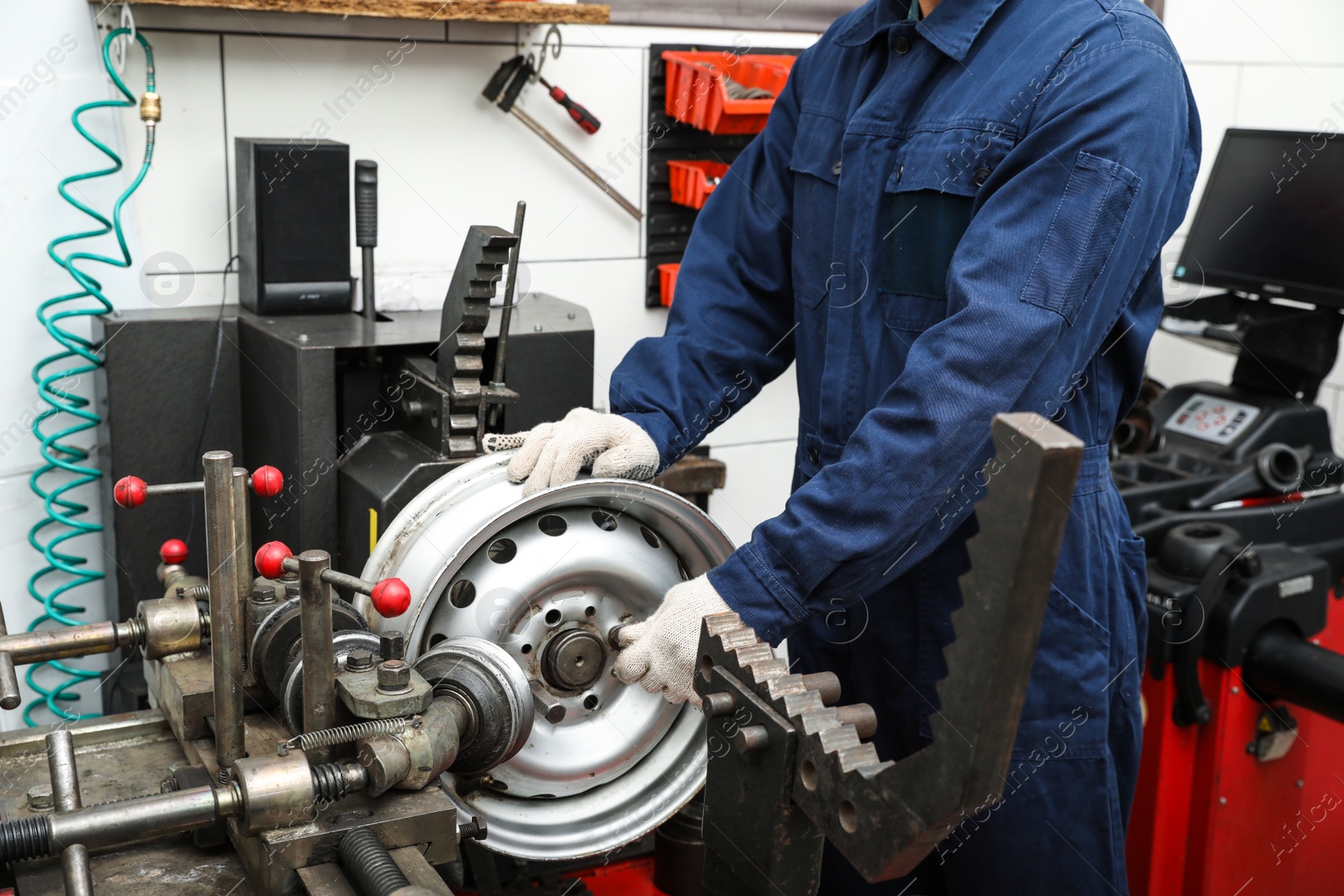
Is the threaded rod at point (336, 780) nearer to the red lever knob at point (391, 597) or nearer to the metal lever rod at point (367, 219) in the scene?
the red lever knob at point (391, 597)

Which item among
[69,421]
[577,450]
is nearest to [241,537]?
[577,450]

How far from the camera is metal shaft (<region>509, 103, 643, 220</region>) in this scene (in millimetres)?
2230

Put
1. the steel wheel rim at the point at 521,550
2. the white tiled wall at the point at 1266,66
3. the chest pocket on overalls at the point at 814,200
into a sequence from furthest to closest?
the white tiled wall at the point at 1266,66 → the chest pocket on overalls at the point at 814,200 → the steel wheel rim at the point at 521,550

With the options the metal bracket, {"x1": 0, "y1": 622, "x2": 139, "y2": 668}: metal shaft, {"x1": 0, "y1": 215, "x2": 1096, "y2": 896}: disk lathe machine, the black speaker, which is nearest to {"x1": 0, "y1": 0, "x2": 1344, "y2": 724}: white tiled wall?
the black speaker

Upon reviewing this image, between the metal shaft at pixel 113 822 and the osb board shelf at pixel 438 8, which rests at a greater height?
the osb board shelf at pixel 438 8

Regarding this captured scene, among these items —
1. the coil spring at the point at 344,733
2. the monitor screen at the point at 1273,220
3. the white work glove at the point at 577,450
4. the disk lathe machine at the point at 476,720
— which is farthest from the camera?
the monitor screen at the point at 1273,220

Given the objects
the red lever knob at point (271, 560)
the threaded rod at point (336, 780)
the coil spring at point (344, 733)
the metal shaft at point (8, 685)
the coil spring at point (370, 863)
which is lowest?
the coil spring at point (370, 863)

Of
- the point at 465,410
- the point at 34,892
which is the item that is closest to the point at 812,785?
the point at 34,892

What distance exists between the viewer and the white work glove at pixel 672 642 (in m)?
1.14

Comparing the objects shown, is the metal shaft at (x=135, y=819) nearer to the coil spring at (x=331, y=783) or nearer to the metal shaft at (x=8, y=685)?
the coil spring at (x=331, y=783)

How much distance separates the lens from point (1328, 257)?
217 cm

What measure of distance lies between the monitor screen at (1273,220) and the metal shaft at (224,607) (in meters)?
1.96

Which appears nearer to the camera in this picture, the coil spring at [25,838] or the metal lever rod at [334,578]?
the coil spring at [25,838]

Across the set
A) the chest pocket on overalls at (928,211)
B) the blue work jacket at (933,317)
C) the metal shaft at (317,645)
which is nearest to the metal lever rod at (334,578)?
the metal shaft at (317,645)
